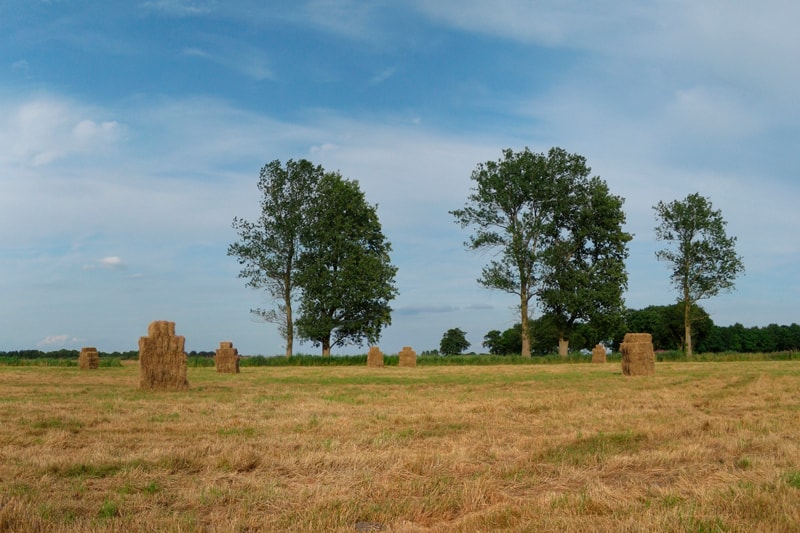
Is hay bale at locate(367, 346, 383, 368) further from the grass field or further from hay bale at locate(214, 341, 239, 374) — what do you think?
the grass field

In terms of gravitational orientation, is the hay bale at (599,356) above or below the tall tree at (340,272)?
below

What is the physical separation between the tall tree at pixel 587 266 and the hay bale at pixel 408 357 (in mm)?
13493

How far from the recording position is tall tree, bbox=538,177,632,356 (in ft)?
155

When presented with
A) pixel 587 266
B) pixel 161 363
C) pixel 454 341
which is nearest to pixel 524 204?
pixel 587 266

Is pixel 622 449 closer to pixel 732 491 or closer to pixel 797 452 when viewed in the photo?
pixel 797 452

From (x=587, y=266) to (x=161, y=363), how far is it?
37135 mm

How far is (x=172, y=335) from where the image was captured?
18.9m

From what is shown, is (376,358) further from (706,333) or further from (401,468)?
(706,333)

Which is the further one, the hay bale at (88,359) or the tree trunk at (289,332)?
the tree trunk at (289,332)

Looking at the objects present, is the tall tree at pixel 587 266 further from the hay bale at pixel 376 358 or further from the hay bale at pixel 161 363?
the hay bale at pixel 161 363

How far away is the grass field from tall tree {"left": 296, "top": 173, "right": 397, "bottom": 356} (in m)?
34.6

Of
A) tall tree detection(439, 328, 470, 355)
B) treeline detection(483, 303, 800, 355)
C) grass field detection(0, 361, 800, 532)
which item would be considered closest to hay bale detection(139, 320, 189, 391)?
grass field detection(0, 361, 800, 532)

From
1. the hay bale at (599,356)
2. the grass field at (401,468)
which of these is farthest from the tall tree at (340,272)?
the grass field at (401,468)

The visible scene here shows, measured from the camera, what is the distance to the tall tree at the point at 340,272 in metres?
47.0
